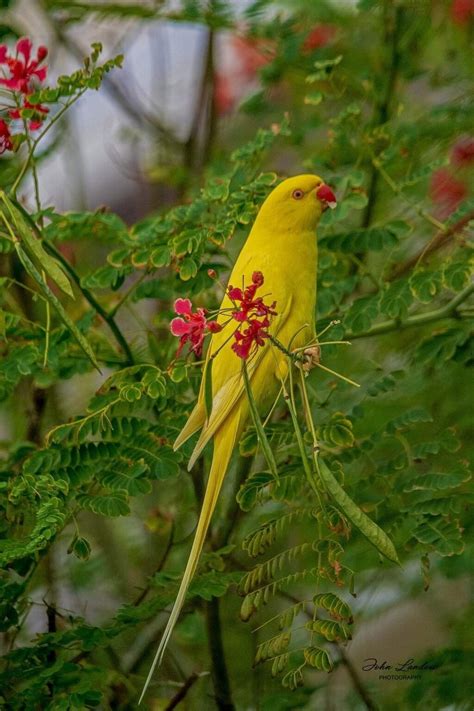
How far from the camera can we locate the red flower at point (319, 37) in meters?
2.00

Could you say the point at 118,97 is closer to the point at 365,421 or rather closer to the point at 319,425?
the point at 365,421

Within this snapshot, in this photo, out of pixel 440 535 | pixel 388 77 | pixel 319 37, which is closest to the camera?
pixel 440 535

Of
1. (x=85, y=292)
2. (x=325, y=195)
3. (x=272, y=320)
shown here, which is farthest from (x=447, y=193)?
(x=85, y=292)

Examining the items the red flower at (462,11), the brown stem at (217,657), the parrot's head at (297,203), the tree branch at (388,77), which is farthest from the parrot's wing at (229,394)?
the red flower at (462,11)

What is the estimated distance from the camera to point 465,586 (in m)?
2.02

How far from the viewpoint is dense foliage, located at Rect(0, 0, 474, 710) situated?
108 centimetres

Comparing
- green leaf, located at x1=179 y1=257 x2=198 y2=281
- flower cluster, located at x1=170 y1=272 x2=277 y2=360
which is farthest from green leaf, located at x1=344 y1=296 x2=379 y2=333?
flower cluster, located at x1=170 y1=272 x2=277 y2=360

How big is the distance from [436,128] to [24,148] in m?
0.73

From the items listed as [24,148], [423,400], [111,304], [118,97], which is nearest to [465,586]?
[423,400]

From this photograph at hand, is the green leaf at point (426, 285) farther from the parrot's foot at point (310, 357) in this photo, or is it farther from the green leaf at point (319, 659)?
the green leaf at point (319, 659)

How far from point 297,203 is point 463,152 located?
24.5 inches

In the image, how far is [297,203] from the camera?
1.28 m

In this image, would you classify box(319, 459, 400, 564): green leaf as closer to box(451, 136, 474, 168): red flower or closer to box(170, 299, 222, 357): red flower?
box(170, 299, 222, 357): red flower

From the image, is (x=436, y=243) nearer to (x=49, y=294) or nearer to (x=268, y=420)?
(x=268, y=420)
